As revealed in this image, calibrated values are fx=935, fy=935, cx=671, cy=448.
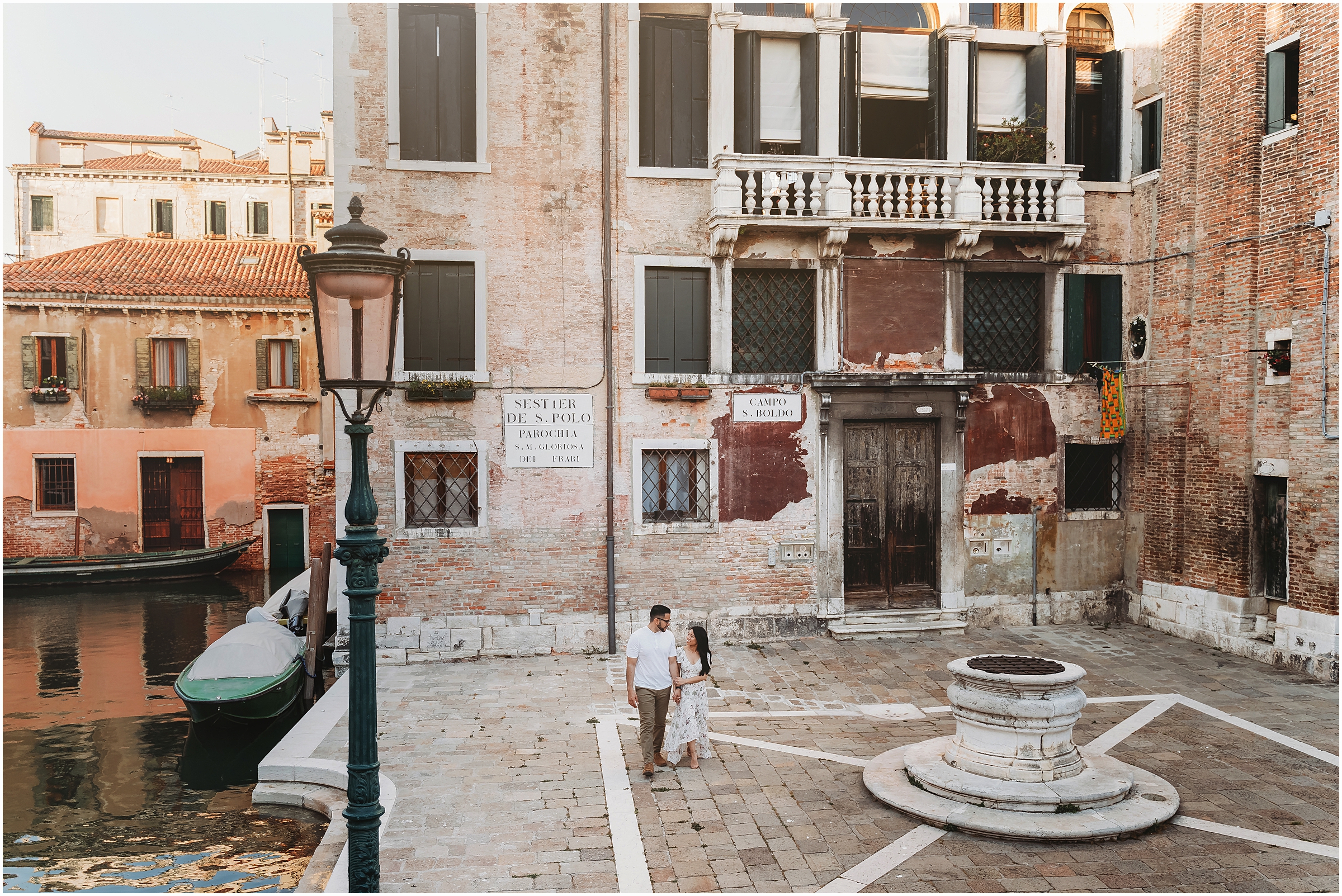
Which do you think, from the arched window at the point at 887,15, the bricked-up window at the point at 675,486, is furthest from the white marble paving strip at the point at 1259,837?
the arched window at the point at 887,15

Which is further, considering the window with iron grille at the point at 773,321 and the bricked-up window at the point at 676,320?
the window with iron grille at the point at 773,321

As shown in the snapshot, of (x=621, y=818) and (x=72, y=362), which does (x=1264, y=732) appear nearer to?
(x=621, y=818)

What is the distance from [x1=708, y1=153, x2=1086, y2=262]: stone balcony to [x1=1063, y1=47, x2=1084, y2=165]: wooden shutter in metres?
0.41

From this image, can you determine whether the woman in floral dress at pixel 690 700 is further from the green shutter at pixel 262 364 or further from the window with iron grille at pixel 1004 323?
the green shutter at pixel 262 364

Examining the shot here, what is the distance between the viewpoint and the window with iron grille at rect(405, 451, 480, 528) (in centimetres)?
1230

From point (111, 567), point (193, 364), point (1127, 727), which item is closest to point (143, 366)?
point (193, 364)

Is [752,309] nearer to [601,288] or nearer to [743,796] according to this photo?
[601,288]

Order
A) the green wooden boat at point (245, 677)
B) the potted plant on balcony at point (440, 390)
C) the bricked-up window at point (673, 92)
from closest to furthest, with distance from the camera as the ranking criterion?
1. the green wooden boat at point (245, 677)
2. the potted plant on balcony at point (440, 390)
3. the bricked-up window at point (673, 92)

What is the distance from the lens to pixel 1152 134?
13633mm

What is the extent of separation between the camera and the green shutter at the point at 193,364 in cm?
2408

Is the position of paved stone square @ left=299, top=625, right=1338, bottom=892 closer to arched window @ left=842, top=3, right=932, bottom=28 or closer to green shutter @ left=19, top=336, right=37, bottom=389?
arched window @ left=842, top=3, right=932, bottom=28

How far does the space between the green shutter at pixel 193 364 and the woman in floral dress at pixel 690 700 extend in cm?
2043

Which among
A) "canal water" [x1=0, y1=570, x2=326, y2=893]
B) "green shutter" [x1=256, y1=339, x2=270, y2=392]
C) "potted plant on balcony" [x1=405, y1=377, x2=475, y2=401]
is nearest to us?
"canal water" [x1=0, y1=570, x2=326, y2=893]

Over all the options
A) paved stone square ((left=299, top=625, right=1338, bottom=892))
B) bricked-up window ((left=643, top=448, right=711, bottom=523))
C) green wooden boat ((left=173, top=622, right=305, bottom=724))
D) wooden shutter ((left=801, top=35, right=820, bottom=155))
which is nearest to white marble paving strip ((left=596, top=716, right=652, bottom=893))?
paved stone square ((left=299, top=625, right=1338, bottom=892))
